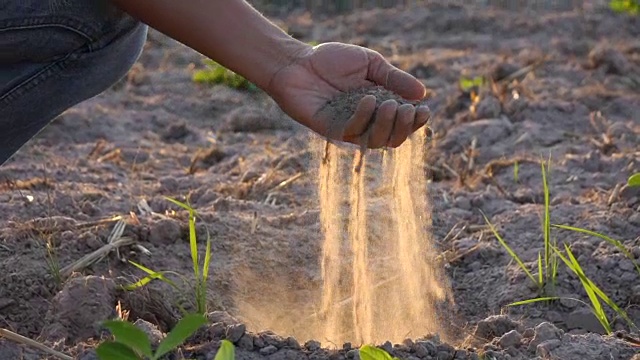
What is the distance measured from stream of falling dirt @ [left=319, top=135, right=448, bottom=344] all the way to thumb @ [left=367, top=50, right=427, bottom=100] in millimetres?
173

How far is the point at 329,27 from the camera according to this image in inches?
331

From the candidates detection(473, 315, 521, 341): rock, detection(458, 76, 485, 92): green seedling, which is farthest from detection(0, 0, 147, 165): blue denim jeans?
detection(458, 76, 485, 92): green seedling

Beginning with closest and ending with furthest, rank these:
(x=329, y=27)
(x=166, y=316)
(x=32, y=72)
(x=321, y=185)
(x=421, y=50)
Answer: (x=32, y=72), (x=166, y=316), (x=321, y=185), (x=421, y=50), (x=329, y=27)

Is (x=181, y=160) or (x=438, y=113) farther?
(x=438, y=113)

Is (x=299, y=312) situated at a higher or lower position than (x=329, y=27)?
lower

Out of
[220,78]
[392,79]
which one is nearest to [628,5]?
[220,78]

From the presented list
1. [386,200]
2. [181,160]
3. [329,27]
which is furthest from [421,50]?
[386,200]

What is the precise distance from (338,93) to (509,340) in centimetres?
67

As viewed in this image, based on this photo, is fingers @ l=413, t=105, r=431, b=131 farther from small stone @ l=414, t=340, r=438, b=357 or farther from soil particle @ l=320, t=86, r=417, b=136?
small stone @ l=414, t=340, r=438, b=357

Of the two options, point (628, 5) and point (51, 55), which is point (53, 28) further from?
point (628, 5)

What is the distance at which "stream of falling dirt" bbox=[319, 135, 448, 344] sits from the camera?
2627mm

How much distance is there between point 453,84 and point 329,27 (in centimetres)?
266

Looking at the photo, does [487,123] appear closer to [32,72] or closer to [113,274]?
[113,274]

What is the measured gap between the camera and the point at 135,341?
5.68 feet
